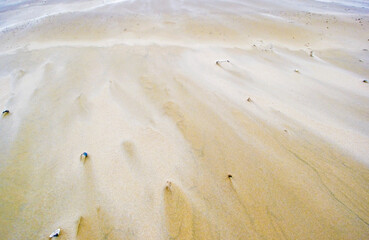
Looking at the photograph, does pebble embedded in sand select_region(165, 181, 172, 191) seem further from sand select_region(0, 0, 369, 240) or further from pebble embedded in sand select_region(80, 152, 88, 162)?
pebble embedded in sand select_region(80, 152, 88, 162)

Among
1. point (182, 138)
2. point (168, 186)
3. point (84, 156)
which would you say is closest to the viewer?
point (168, 186)

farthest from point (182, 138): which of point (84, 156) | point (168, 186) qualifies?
point (84, 156)

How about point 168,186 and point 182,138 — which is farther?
point 182,138

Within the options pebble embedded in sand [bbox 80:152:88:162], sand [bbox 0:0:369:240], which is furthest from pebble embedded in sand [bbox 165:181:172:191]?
pebble embedded in sand [bbox 80:152:88:162]

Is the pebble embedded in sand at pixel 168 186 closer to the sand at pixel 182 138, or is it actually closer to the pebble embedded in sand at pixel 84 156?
the sand at pixel 182 138

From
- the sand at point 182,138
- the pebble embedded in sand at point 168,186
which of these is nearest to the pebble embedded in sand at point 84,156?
the sand at point 182,138

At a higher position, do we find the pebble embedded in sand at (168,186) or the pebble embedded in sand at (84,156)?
the pebble embedded in sand at (84,156)

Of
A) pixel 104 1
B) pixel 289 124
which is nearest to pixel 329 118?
pixel 289 124

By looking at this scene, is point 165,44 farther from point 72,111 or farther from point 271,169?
point 271,169

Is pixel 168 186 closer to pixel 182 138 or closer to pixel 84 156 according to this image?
pixel 182 138
